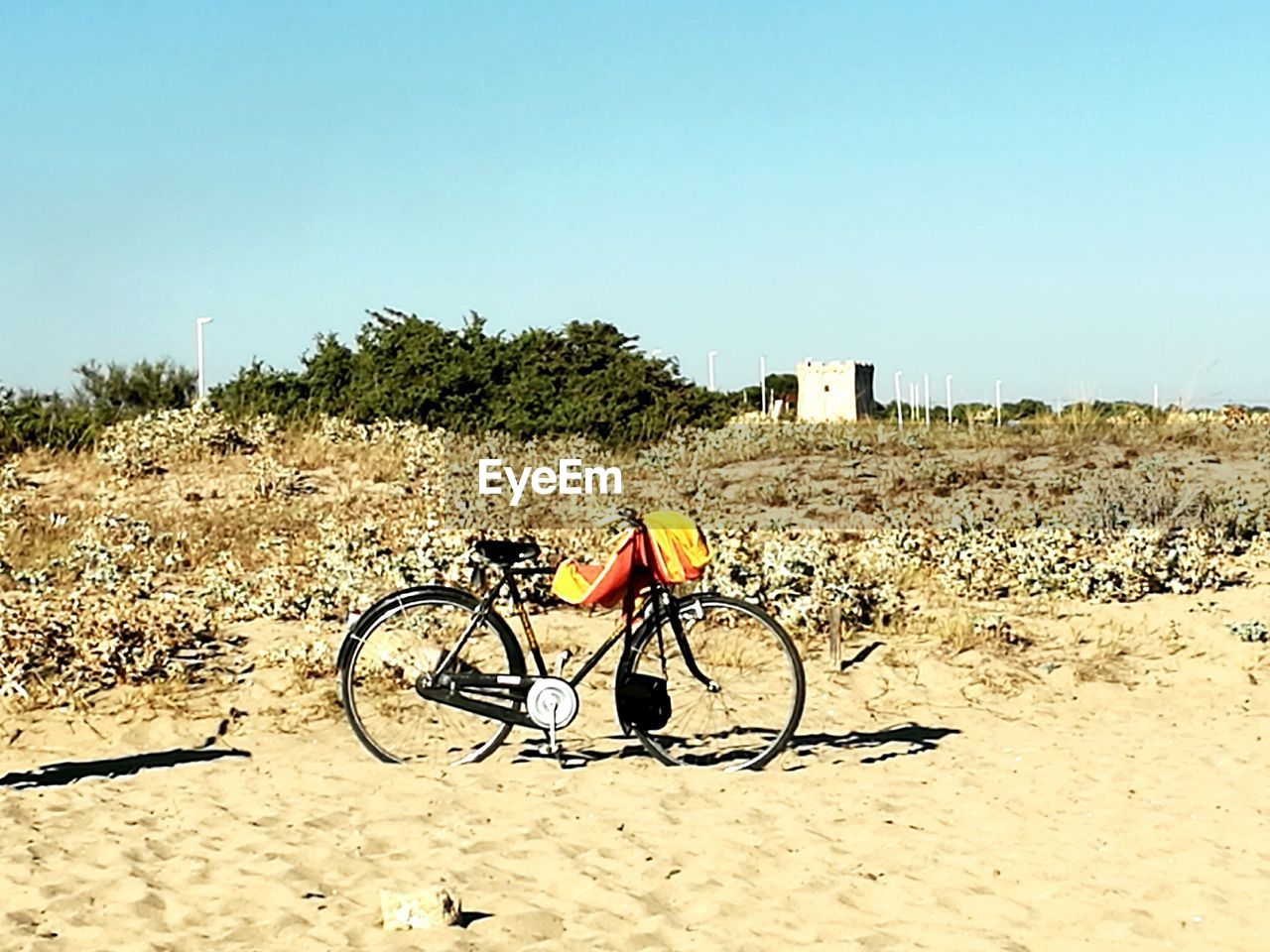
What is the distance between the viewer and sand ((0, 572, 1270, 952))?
5.21 m

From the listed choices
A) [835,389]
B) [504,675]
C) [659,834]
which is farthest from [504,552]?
[835,389]

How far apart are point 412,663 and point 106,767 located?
142cm

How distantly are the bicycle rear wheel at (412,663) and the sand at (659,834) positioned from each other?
0.54ft

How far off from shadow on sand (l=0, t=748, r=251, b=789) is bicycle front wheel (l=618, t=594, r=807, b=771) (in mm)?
1996

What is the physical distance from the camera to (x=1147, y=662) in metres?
10.5

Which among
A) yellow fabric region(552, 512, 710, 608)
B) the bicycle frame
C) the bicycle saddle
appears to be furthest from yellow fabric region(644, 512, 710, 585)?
the bicycle saddle

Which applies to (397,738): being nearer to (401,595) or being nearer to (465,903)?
(401,595)

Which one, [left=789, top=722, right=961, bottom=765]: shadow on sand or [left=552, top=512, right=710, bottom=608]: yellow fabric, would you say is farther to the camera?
[left=789, top=722, right=961, bottom=765]: shadow on sand

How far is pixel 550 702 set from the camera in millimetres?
7348

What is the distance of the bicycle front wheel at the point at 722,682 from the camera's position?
742cm

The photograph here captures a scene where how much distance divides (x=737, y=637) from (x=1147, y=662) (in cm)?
359

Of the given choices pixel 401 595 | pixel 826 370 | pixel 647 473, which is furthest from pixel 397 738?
pixel 826 370

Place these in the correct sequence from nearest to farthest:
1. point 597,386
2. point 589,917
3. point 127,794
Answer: point 589,917 < point 127,794 < point 597,386

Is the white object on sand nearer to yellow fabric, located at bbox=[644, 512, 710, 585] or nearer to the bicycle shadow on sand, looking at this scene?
the bicycle shadow on sand
